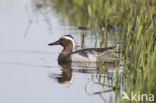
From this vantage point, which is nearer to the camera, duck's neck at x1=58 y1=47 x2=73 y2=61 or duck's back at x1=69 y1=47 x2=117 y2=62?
duck's back at x1=69 y1=47 x2=117 y2=62

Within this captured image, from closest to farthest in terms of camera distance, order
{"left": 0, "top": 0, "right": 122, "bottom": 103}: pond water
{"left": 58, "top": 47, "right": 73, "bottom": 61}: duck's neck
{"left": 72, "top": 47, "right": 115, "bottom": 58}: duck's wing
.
Answer: {"left": 0, "top": 0, "right": 122, "bottom": 103}: pond water
{"left": 72, "top": 47, "right": 115, "bottom": 58}: duck's wing
{"left": 58, "top": 47, "right": 73, "bottom": 61}: duck's neck

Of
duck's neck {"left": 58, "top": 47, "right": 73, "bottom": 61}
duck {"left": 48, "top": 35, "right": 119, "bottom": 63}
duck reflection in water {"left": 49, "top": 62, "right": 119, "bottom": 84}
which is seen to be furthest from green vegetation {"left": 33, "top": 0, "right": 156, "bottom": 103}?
duck's neck {"left": 58, "top": 47, "right": 73, "bottom": 61}

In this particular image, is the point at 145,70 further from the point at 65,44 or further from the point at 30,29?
the point at 30,29

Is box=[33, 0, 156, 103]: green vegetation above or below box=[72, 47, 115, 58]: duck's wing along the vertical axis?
above

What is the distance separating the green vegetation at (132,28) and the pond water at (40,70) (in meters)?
0.43

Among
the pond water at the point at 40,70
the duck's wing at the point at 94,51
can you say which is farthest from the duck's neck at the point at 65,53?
the duck's wing at the point at 94,51

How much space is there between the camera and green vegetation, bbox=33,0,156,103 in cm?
720

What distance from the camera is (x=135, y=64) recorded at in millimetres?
8250

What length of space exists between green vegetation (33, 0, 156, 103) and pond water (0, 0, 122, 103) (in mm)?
Answer: 431

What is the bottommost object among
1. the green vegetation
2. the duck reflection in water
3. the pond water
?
the duck reflection in water

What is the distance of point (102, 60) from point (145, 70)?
3.16 metres

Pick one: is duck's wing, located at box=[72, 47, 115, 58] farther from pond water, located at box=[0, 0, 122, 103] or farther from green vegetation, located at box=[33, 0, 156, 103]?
green vegetation, located at box=[33, 0, 156, 103]

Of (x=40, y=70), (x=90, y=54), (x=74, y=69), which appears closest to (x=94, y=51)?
(x=90, y=54)

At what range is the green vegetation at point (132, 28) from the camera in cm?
720
